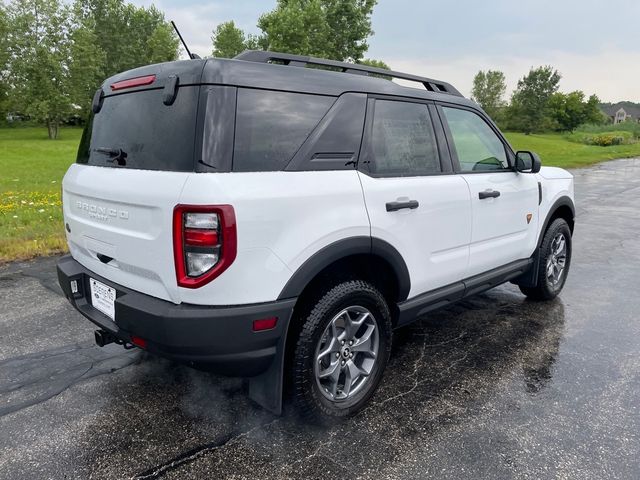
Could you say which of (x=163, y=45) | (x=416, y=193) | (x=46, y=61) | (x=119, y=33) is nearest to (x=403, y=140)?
(x=416, y=193)

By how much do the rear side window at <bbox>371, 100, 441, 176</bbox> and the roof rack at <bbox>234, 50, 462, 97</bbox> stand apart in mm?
238

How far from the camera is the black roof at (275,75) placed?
84.7 inches

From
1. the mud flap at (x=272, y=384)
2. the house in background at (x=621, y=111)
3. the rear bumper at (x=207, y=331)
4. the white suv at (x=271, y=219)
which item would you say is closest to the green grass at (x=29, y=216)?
the white suv at (x=271, y=219)

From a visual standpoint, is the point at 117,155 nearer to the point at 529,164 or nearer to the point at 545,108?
the point at 529,164

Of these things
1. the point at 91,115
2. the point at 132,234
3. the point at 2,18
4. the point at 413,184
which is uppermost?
the point at 2,18

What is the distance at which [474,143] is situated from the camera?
3648 millimetres

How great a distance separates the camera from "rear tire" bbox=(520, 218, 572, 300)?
4.33 metres

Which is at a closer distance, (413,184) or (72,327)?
(413,184)

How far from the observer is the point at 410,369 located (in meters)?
3.27

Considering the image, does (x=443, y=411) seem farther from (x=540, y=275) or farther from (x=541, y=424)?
(x=540, y=275)

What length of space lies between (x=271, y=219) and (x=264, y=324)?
0.49 meters

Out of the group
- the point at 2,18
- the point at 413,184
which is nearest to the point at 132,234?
the point at 413,184

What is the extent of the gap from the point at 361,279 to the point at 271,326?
0.74m

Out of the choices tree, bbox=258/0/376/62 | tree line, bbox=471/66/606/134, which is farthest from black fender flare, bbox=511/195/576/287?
tree line, bbox=471/66/606/134
